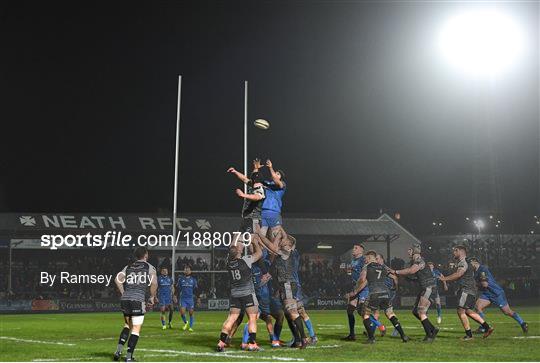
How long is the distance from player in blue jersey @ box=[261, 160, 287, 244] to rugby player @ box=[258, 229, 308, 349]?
252 millimetres

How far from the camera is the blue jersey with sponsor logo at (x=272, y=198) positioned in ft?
56.5

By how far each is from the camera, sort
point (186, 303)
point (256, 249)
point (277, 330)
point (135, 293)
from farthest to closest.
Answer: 1. point (186, 303)
2. point (277, 330)
3. point (256, 249)
4. point (135, 293)

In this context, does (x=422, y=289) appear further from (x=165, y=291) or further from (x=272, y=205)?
(x=165, y=291)

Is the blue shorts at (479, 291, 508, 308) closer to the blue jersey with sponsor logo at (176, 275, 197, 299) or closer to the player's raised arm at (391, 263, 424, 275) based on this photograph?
the player's raised arm at (391, 263, 424, 275)

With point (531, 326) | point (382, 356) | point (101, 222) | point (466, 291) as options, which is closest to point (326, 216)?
point (101, 222)

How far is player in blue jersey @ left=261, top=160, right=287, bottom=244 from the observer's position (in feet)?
55.7

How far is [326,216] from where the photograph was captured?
6538 centimetres

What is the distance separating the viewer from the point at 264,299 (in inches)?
679

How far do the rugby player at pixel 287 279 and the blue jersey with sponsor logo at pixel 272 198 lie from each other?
2.25ft

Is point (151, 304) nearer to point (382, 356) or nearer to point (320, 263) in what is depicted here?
point (382, 356)

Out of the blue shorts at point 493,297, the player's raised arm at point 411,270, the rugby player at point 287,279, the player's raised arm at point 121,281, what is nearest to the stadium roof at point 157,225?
the blue shorts at point 493,297

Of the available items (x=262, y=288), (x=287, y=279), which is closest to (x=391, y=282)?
(x=262, y=288)

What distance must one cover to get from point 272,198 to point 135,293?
4.82m

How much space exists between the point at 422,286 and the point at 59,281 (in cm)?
3583
